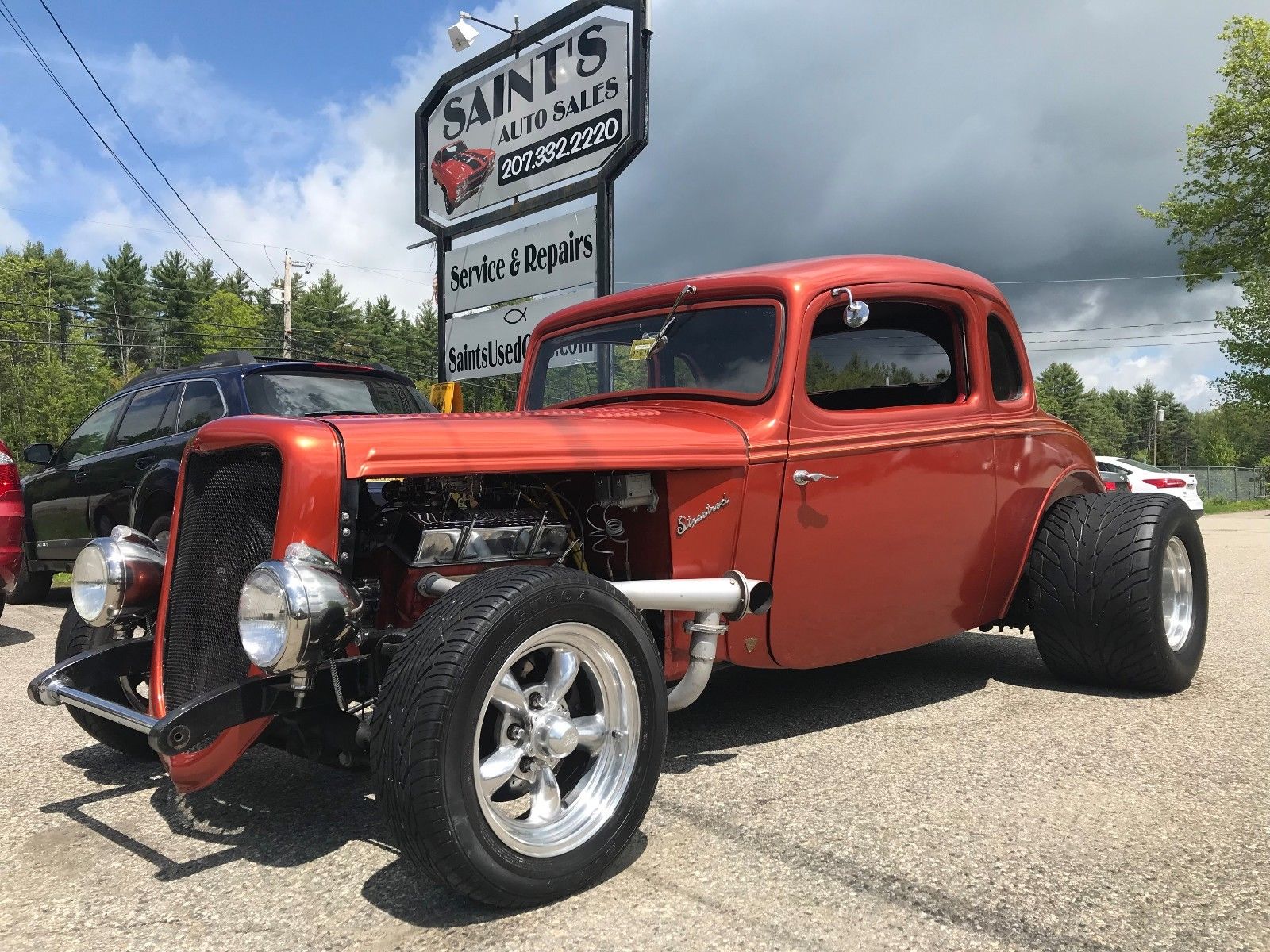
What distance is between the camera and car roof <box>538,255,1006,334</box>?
379 centimetres

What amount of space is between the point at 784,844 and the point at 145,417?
237 inches

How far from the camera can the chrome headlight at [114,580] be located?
3051 mm

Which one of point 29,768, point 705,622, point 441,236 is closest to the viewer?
point 705,622

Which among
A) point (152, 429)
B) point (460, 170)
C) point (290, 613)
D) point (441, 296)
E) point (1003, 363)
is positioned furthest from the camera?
point (441, 296)

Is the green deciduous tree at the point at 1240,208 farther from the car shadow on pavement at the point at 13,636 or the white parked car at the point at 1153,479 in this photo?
the car shadow on pavement at the point at 13,636

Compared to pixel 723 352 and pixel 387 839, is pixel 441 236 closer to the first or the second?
pixel 723 352

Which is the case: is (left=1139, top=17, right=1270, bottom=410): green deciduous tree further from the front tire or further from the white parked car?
the front tire

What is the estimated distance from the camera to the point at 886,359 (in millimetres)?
4125

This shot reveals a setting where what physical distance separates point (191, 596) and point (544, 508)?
3.58ft

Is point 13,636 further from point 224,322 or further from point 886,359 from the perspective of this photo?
point 224,322

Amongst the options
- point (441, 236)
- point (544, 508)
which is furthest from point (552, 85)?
point (544, 508)

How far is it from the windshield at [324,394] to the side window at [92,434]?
6.17 feet

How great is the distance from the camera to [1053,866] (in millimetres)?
2576

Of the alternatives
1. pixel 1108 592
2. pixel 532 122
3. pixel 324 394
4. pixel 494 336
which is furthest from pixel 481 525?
pixel 532 122
